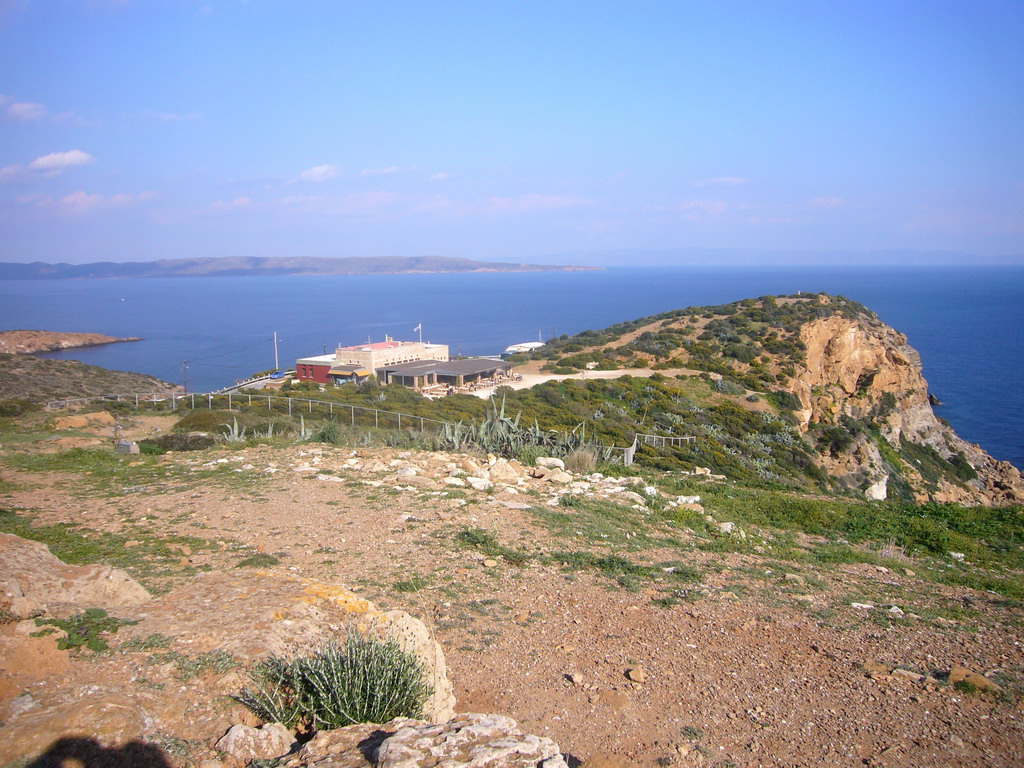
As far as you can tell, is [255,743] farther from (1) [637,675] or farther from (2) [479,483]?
(2) [479,483]

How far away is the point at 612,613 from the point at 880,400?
3279 cm

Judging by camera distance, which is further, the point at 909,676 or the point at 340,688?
the point at 909,676

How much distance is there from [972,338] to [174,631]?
338 ft

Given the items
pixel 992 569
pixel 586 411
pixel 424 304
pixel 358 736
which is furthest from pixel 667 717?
pixel 424 304

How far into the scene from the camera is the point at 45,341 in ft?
263

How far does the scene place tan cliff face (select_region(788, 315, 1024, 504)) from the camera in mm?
28516

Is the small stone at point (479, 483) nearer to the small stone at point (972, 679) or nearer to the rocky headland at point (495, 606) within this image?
the rocky headland at point (495, 606)

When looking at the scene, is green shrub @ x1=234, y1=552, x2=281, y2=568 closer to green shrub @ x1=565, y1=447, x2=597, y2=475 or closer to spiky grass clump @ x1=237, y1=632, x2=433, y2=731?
spiky grass clump @ x1=237, y1=632, x2=433, y2=731

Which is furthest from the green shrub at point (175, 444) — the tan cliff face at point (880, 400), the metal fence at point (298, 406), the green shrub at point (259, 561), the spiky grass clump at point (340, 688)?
the tan cliff face at point (880, 400)

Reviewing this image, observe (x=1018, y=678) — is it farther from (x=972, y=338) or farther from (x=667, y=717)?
(x=972, y=338)

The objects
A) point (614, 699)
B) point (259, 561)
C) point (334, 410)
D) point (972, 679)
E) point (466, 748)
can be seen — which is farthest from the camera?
point (334, 410)

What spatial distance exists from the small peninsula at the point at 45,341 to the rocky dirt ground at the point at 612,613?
78.0m

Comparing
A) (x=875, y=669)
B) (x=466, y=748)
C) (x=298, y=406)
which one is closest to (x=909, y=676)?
(x=875, y=669)

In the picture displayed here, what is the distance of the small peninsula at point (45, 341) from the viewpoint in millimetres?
73500
